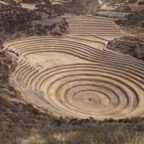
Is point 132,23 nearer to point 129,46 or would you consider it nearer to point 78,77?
point 129,46

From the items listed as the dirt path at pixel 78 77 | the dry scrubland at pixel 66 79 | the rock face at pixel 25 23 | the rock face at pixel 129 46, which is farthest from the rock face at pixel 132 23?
the rock face at pixel 25 23

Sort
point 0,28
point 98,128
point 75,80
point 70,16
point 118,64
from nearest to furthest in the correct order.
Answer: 1. point 98,128
2. point 75,80
3. point 118,64
4. point 0,28
5. point 70,16

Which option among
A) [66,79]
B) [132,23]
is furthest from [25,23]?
[132,23]

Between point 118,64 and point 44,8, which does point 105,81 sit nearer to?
point 118,64

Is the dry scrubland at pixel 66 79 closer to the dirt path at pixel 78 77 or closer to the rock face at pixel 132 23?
the dirt path at pixel 78 77

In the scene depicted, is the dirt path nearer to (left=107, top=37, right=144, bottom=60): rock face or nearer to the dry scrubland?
the dry scrubland

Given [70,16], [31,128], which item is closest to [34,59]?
[70,16]

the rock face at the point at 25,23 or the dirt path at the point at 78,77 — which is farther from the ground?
the rock face at the point at 25,23
